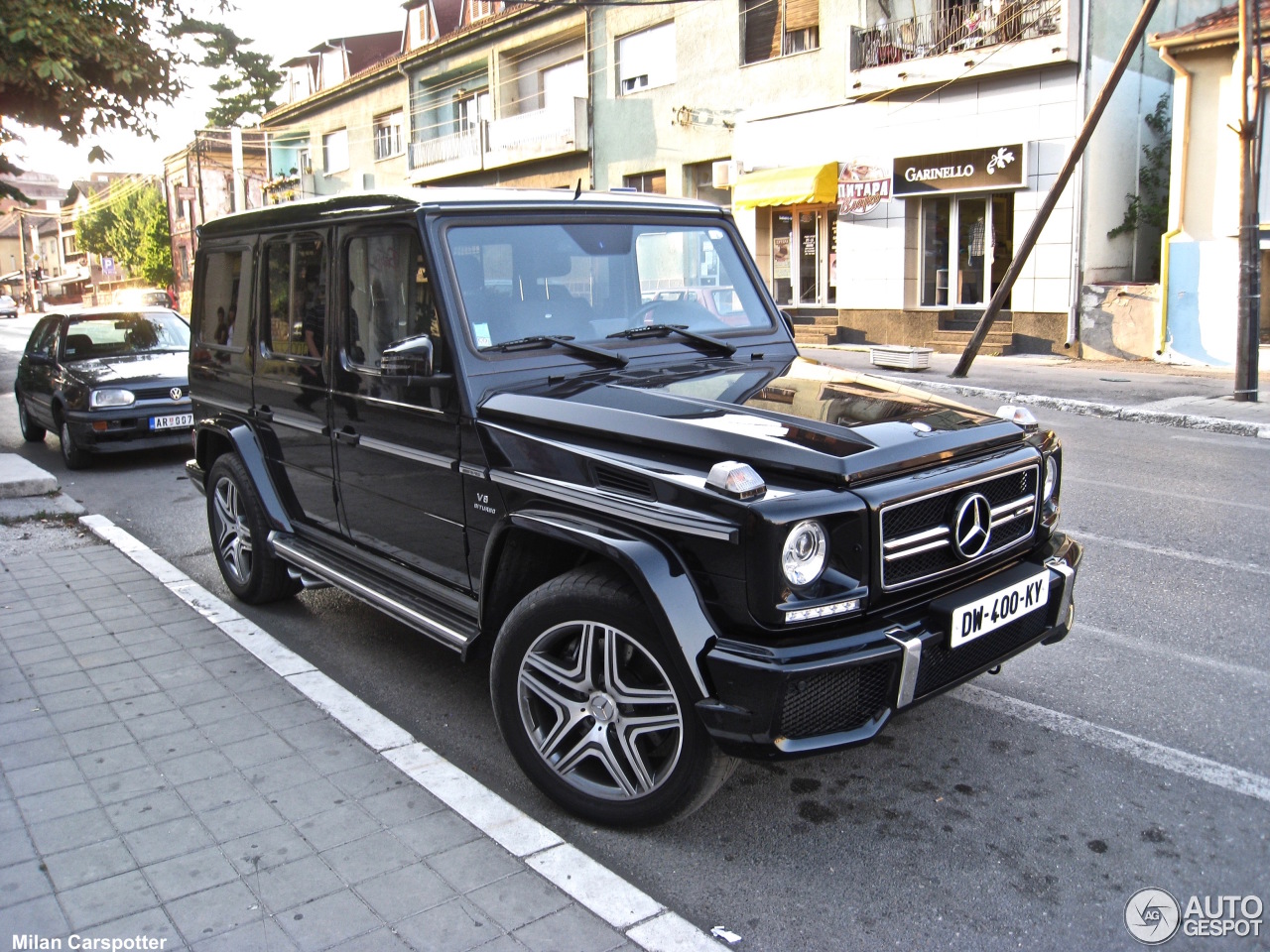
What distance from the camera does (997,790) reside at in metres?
3.55

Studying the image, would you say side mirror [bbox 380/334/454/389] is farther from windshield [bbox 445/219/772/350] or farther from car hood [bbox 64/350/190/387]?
car hood [bbox 64/350/190/387]

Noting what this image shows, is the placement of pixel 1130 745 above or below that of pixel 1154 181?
below

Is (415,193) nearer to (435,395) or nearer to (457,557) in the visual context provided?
(435,395)

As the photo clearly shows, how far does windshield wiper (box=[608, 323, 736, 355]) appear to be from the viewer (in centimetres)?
425

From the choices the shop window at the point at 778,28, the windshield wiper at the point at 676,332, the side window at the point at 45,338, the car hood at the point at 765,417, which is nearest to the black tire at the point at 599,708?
the car hood at the point at 765,417

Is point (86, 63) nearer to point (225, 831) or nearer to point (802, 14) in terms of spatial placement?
point (225, 831)

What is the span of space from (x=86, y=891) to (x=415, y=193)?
8.71ft

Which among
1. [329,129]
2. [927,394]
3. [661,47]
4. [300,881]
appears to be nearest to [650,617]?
[300,881]

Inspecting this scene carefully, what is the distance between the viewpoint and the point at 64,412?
1068 centimetres

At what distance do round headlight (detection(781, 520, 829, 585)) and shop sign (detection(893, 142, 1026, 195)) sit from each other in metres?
17.5

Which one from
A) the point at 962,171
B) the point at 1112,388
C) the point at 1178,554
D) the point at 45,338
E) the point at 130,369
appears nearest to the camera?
the point at 1178,554

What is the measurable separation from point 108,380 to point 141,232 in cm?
5624

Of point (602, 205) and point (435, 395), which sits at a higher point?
point (602, 205)

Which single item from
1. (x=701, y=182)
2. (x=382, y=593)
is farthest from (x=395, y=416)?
(x=701, y=182)
